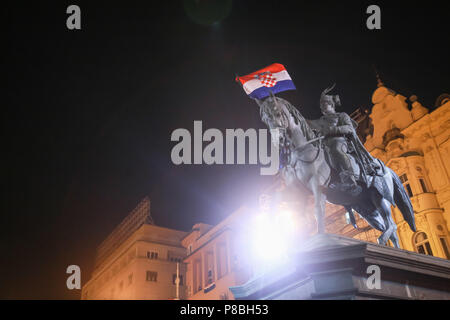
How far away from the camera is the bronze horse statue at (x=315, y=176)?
7062mm

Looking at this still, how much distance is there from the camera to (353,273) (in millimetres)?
5367

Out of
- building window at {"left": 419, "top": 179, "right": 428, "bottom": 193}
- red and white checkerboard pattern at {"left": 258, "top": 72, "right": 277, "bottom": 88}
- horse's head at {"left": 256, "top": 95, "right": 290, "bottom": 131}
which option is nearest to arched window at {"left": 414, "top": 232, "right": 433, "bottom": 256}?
building window at {"left": 419, "top": 179, "right": 428, "bottom": 193}

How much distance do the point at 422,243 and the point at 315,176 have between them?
876 inches

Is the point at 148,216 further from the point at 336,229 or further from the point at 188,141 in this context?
the point at 188,141

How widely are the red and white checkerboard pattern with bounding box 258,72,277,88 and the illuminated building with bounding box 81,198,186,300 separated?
151 ft

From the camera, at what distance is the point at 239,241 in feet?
137

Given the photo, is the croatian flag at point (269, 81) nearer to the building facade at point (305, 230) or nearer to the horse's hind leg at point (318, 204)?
the building facade at point (305, 230)

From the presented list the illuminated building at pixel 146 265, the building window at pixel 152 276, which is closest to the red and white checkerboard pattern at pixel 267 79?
the illuminated building at pixel 146 265

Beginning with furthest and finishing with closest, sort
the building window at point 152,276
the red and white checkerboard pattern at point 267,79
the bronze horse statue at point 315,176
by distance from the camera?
the building window at point 152,276, the red and white checkerboard pattern at point 267,79, the bronze horse statue at point 315,176

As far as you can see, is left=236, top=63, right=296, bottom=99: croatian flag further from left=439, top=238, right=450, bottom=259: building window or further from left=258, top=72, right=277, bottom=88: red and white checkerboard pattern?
left=439, top=238, right=450, bottom=259: building window

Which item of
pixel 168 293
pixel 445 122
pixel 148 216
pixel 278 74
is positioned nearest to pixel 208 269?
pixel 168 293

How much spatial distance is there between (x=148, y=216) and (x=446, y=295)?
2379 inches

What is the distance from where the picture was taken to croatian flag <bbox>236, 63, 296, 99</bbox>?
31.9ft

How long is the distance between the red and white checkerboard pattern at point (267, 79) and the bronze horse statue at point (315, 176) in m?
2.03
